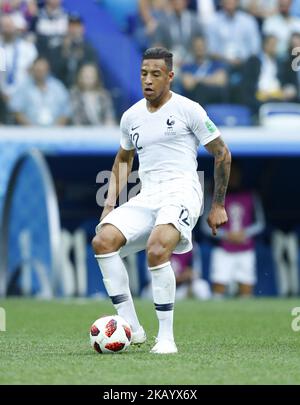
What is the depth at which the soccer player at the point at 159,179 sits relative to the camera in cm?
861

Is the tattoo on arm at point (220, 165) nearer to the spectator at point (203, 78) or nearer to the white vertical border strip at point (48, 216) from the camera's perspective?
the white vertical border strip at point (48, 216)

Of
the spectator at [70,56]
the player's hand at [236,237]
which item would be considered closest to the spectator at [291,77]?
the player's hand at [236,237]

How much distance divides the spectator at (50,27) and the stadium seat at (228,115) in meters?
2.72

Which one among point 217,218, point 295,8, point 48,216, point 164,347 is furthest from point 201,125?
point 295,8

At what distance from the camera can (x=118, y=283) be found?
8.73 metres

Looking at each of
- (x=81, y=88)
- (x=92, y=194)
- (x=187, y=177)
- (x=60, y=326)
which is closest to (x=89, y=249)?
(x=92, y=194)

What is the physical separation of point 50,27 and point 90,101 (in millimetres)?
1469

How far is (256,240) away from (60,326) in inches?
352

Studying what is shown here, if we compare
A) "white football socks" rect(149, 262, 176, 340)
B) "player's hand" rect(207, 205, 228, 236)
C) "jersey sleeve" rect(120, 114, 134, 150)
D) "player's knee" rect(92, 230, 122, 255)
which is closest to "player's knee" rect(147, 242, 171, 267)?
"white football socks" rect(149, 262, 176, 340)

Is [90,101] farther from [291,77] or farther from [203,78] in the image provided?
[291,77]

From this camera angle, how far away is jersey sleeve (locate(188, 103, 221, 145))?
28.6 ft
